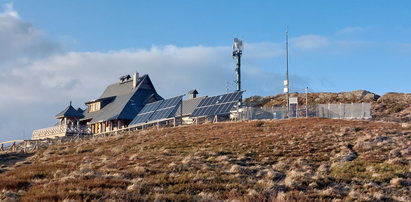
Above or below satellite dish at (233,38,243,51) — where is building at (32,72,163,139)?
below

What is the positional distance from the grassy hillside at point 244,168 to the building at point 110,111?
63.1 feet

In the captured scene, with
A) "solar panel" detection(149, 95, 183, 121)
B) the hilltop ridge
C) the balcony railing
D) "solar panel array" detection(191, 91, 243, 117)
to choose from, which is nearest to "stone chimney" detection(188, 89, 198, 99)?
the hilltop ridge

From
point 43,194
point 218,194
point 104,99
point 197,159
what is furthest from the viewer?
point 104,99

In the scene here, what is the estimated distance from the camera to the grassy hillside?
1684 cm

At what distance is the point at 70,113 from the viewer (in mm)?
72750

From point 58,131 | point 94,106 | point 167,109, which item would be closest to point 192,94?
point 94,106

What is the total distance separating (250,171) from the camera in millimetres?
23500

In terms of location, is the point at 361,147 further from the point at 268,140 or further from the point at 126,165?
the point at 126,165

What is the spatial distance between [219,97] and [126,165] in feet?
110

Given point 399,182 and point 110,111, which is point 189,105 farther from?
point 399,182

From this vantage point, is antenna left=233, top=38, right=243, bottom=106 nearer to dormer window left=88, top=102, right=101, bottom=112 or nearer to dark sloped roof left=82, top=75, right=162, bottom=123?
dark sloped roof left=82, top=75, right=162, bottom=123

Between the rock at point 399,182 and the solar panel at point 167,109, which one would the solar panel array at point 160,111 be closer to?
the solar panel at point 167,109

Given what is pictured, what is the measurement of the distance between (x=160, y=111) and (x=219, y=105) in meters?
7.04

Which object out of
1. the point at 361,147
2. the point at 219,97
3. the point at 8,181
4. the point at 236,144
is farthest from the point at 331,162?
the point at 219,97
